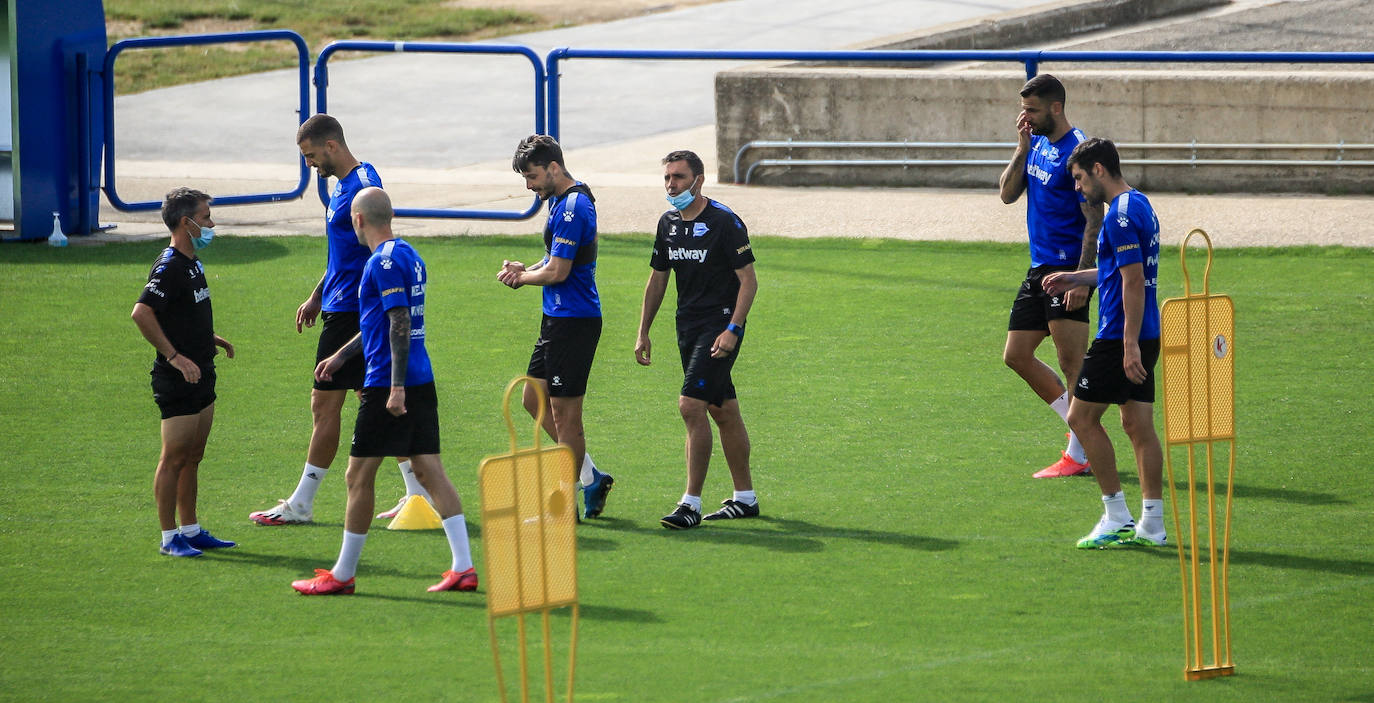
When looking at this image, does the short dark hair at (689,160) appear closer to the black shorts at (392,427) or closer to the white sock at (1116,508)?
the black shorts at (392,427)

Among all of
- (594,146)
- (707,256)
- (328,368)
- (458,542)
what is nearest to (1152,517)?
(707,256)

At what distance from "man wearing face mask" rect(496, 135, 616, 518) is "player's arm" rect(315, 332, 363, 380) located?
0.78 metres

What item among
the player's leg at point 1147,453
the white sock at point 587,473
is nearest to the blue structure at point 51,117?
the white sock at point 587,473

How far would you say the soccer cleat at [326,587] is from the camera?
6742 mm

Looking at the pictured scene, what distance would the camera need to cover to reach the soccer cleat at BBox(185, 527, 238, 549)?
7422mm

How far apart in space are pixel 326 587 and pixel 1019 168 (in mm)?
4344

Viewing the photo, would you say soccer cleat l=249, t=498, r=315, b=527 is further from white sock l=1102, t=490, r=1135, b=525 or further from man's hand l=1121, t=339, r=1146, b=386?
man's hand l=1121, t=339, r=1146, b=386

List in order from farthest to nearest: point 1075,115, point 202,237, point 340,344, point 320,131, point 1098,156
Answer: point 1075,115
point 340,344
point 320,131
point 202,237
point 1098,156

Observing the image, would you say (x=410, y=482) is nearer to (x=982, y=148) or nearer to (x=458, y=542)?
(x=458, y=542)

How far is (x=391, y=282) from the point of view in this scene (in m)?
6.58

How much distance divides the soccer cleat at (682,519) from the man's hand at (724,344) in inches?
29.9

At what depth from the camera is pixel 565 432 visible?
304 inches

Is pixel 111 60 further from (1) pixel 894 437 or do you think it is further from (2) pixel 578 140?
(1) pixel 894 437

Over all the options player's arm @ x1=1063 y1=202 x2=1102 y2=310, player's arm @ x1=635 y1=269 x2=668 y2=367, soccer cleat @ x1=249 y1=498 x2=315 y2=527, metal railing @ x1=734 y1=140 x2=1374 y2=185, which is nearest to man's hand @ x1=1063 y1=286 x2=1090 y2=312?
player's arm @ x1=1063 y1=202 x2=1102 y2=310
